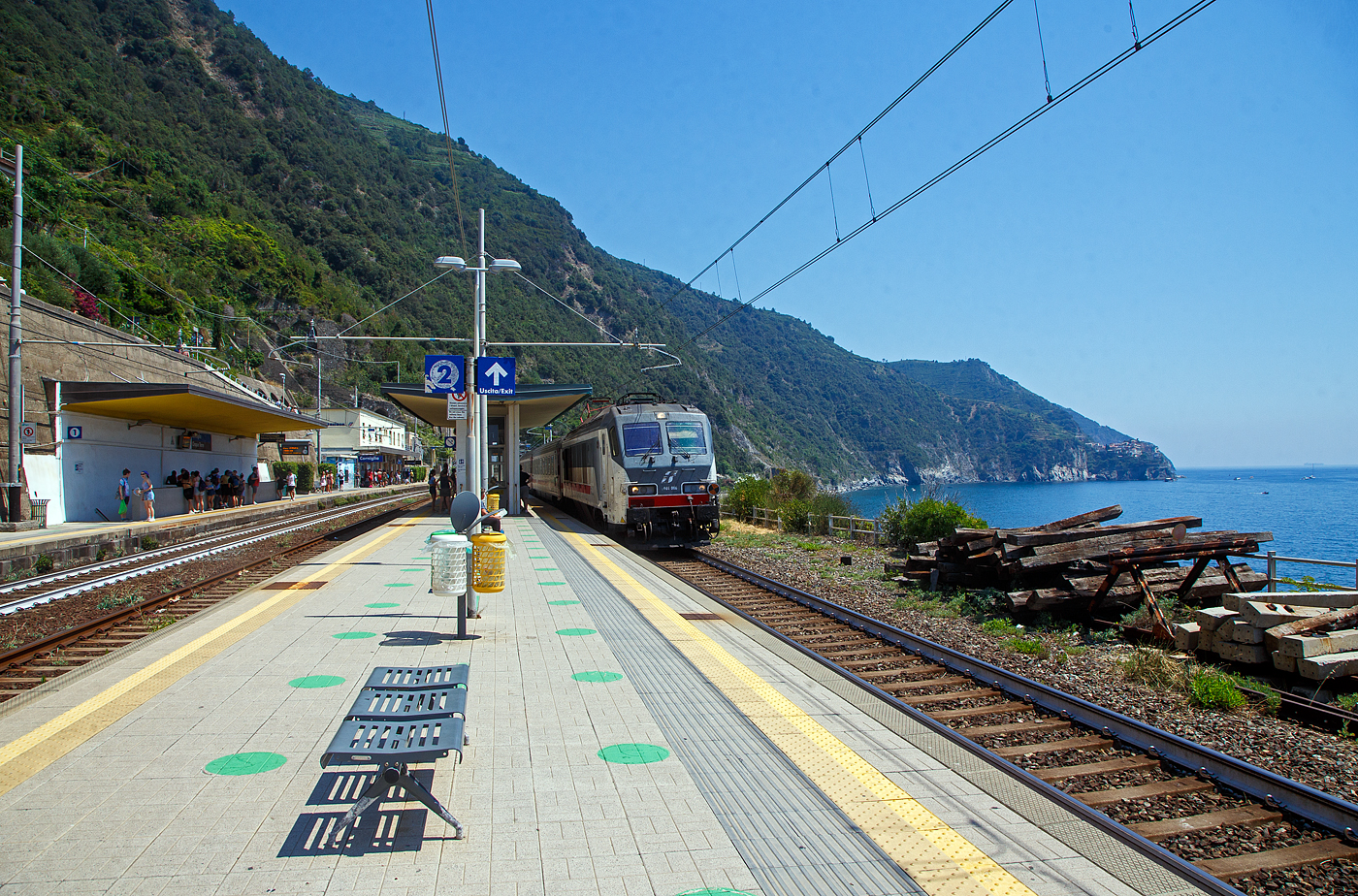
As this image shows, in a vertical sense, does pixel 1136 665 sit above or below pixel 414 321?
below

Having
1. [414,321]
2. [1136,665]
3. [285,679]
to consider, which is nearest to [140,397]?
[285,679]

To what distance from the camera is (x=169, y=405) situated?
904 inches

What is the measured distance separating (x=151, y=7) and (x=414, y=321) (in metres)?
65.9

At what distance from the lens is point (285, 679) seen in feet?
20.1

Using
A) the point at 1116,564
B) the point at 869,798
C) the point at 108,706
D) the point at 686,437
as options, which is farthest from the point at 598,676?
the point at 686,437

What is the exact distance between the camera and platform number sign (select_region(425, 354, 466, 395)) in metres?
11.2

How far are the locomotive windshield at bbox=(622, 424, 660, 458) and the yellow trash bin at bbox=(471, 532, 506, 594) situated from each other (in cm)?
990

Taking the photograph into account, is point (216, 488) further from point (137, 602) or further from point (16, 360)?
point (137, 602)

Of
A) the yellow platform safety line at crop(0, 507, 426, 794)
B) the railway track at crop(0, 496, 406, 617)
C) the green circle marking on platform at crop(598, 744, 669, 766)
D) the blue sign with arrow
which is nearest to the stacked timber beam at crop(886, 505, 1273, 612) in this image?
the green circle marking on platform at crop(598, 744, 669, 766)

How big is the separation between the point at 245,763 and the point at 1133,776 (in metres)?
5.26

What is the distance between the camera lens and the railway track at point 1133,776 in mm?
3822

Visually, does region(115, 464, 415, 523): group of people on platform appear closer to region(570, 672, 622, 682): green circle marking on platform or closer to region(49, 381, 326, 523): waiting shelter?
region(49, 381, 326, 523): waiting shelter

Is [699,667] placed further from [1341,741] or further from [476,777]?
[1341,741]

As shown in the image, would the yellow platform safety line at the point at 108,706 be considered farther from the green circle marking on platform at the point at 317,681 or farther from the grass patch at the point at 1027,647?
the grass patch at the point at 1027,647
